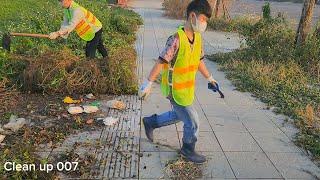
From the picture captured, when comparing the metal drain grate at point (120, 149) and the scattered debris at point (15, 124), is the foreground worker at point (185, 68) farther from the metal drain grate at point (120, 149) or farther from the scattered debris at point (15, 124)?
the scattered debris at point (15, 124)

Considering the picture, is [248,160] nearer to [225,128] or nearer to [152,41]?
[225,128]

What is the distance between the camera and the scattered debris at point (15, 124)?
5062 millimetres

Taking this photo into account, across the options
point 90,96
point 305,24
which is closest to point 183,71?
point 90,96

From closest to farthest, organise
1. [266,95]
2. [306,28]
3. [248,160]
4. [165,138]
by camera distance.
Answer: [248,160], [165,138], [266,95], [306,28]

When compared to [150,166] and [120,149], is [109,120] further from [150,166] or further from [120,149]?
[150,166]

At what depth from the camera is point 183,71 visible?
4340 millimetres

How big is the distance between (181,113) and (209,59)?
549cm

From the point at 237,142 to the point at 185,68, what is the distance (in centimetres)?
135

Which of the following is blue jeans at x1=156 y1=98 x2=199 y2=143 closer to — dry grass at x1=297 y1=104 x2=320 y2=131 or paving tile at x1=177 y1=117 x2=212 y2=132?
paving tile at x1=177 y1=117 x2=212 y2=132

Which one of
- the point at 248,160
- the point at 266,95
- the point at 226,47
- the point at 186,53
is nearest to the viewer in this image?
the point at 186,53

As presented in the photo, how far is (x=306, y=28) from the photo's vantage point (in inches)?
364

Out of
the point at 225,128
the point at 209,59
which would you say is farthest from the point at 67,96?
the point at 209,59

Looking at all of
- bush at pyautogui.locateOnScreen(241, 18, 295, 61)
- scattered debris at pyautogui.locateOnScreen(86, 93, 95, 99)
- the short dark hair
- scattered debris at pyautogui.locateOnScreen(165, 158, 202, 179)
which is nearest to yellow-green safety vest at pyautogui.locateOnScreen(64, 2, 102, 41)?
scattered debris at pyautogui.locateOnScreen(86, 93, 95, 99)

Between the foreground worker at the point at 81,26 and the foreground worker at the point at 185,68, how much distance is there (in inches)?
114
